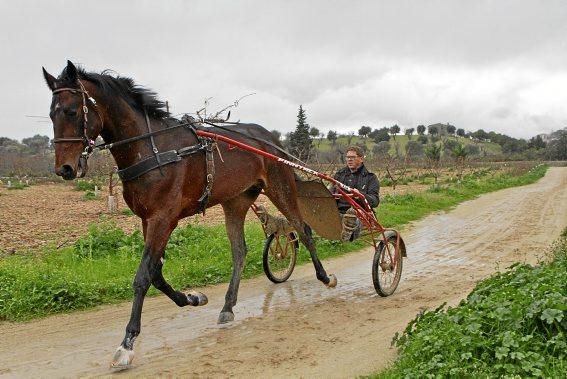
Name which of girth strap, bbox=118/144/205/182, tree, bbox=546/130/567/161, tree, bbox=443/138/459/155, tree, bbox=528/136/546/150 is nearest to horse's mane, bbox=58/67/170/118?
girth strap, bbox=118/144/205/182

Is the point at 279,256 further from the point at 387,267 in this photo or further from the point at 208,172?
the point at 208,172

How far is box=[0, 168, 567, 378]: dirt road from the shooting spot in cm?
408

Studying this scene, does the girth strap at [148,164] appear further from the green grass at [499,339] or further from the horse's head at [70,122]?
the green grass at [499,339]

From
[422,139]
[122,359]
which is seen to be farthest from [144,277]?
[422,139]

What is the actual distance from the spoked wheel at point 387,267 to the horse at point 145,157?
1742 mm

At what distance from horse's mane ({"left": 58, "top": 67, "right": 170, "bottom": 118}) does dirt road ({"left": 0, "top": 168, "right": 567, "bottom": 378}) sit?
2.18 m

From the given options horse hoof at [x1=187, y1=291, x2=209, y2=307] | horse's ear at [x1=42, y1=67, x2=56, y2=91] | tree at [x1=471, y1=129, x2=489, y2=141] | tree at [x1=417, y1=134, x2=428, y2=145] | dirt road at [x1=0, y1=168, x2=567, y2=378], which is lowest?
dirt road at [x1=0, y1=168, x2=567, y2=378]

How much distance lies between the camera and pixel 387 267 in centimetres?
649

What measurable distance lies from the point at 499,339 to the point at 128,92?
12.1 ft

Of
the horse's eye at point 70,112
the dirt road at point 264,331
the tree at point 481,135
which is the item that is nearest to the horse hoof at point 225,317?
the dirt road at point 264,331

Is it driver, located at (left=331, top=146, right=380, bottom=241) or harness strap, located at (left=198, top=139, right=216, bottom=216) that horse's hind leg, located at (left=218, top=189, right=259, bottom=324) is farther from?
driver, located at (left=331, top=146, right=380, bottom=241)

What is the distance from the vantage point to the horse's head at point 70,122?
3973 mm

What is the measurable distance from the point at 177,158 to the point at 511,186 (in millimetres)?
28607

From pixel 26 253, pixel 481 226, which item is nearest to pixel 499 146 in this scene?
pixel 481 226
